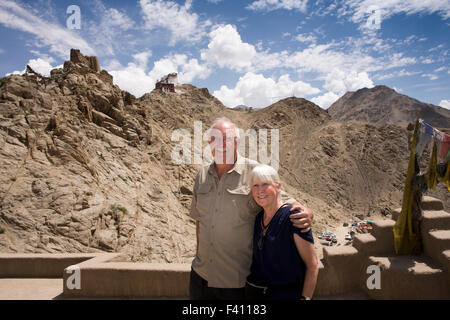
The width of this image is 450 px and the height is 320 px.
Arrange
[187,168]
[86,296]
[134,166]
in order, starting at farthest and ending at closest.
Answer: [187,168] → [134,166] → [86,296]

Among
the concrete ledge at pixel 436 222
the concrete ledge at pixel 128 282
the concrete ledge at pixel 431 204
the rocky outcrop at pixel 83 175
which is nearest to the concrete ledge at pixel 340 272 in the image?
the concrete ledge at pixel 436 222

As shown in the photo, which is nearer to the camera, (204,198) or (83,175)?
(204,198)

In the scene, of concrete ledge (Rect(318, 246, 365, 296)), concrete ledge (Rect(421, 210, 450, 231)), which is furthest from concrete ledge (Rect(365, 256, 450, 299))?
concrete ledge (Rect(421, 210, 450, 231))

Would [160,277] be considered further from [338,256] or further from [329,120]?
[329,120]

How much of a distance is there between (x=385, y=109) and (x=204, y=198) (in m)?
81.6

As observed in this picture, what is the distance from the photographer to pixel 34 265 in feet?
15.6

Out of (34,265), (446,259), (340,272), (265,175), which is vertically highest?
(265,175)

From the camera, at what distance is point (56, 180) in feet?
33.6

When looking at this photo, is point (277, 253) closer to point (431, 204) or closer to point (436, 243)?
point (436, 243)

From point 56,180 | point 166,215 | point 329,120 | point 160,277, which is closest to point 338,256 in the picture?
point 160,277

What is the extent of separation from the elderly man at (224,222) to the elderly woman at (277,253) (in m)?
0.12

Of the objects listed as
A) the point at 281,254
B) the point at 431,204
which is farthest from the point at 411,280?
the point at 281,254

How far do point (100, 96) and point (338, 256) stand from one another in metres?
15.2

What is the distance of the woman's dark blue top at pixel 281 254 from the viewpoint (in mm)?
1995
